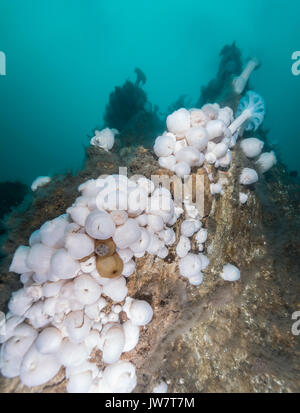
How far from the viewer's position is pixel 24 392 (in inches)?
89.0

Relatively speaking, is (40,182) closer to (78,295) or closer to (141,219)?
(141,219)

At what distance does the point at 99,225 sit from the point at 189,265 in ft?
5.31

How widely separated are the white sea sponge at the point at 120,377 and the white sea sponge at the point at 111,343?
0.65 feet

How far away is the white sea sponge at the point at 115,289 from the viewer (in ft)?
7.64

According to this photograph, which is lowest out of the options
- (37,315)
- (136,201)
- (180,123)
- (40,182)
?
(37,315)

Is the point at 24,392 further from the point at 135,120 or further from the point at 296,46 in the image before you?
the point at 296,46

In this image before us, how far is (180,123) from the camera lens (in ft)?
10.7

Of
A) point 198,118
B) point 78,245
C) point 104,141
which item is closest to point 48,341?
point 78,245

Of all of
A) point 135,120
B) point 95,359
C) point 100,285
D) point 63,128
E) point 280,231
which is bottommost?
point 95,359

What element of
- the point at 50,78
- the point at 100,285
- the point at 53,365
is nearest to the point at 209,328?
the point at 100,285

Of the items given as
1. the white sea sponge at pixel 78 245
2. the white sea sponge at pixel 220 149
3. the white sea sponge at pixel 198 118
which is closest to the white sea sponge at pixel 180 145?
the white sea sponge at pixel 198 118

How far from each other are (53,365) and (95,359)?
0.50 meters

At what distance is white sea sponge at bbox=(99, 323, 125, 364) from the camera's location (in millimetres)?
2318

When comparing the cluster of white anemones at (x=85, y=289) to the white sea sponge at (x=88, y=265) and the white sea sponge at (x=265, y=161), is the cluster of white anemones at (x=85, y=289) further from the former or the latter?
the white sea sponge at (x=265, y=161)
